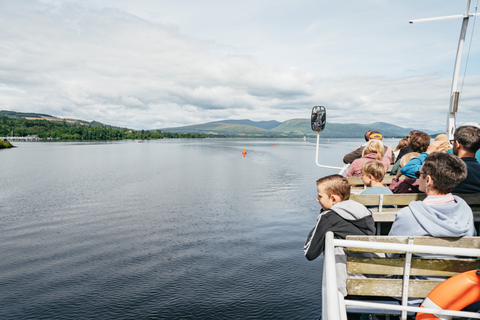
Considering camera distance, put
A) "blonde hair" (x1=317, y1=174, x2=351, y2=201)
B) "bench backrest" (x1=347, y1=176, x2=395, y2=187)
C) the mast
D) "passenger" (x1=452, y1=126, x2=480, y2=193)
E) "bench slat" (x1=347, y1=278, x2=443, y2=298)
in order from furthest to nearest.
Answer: the mast
"bench backrest" (x1=347, y1=176, x2=395, y2=187)
"passenger" (x1=452, y1=126, x2=480, y2=193)
"blonde hair" (x1=317, y1=174, x2=351, y2=201)
"bench slat" (x1=347, y1=278, x2=443, y2=298)

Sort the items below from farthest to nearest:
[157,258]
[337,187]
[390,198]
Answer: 1. [157,258]
2. [390,198]
3. [337,187]

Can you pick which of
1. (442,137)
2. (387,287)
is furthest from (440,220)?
(442,137)

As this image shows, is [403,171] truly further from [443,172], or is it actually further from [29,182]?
[29,182]

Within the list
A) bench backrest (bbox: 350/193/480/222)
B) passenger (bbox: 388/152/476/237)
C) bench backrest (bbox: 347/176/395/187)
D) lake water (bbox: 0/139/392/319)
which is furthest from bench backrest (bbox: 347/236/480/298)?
bench backrest (bbox: 347/176/395/187)

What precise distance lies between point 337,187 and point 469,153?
6.87 feet

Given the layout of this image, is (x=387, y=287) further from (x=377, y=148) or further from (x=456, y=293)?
(x=377, y=148)

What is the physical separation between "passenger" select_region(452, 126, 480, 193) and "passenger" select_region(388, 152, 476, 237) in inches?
45.2

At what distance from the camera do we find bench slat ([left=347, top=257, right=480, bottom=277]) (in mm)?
3270

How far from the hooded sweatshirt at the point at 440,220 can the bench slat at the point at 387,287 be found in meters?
0.52

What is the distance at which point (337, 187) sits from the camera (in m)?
4.10

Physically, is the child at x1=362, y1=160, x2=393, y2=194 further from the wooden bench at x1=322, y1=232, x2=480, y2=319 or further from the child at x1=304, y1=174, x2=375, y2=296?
the wooden bench at x1=322, y1=232, x2=480, y2=319

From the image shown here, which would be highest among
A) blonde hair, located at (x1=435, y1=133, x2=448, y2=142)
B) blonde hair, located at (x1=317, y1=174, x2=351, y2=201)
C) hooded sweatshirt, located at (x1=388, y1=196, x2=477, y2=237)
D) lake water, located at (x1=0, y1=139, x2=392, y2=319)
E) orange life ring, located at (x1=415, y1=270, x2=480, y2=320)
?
blonde hair, located at (x1=435, y1=133, x2=448, y2=142)

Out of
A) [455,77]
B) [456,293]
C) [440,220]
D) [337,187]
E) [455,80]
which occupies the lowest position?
[456,293]

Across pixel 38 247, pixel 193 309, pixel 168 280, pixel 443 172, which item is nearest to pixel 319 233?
pixel 443 172
